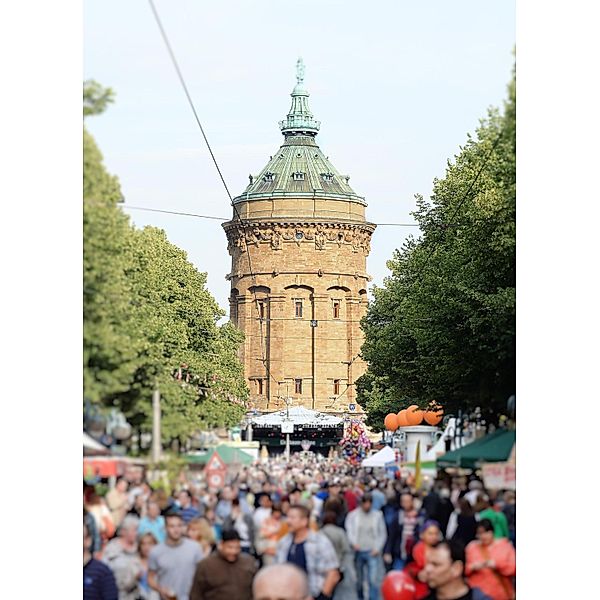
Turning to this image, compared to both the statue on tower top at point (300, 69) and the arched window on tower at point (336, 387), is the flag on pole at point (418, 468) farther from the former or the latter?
the arched window on tower at point (336, 387)

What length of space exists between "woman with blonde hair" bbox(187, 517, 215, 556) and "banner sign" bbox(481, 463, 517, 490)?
2134mm

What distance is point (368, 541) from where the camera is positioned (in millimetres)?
12539

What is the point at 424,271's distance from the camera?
22500mm

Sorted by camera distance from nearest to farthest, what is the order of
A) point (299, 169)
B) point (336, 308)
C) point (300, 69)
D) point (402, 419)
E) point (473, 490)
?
point (473, 490)
point (300, 69)
point (299, 169)
point (402, 419)
point (336, 308)

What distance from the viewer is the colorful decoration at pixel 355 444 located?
1505 centimetres

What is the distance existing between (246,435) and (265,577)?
10.1 ft

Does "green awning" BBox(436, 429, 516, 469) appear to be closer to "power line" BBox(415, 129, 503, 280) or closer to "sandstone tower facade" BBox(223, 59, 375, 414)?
"power line" BBox(415, 129, 503, 280)

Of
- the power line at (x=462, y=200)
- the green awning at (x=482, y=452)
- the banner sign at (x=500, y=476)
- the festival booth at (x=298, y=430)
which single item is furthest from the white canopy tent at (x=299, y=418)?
the banner sign at (x=500, y=476)

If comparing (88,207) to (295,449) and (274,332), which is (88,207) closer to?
(295,449)

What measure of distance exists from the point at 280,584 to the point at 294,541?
1219 millimetres

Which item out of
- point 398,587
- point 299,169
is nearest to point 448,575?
point 398,587

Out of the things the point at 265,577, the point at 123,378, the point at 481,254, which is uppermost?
the point at 481,254

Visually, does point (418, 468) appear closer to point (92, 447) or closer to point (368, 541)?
point (368, 541)
